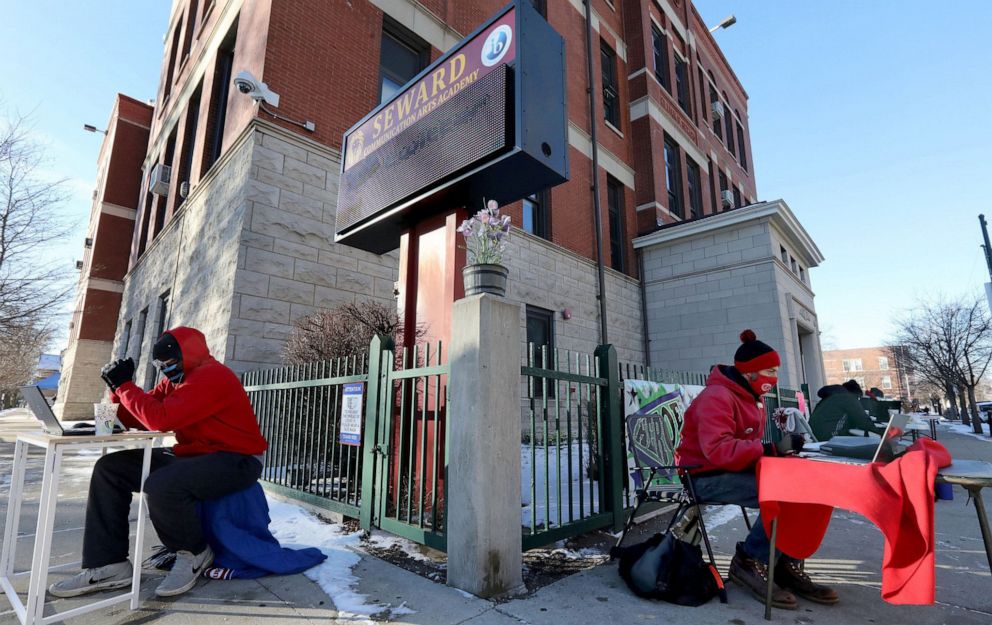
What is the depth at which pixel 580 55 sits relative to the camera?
15.2 meters

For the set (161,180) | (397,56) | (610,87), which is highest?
(610,87)

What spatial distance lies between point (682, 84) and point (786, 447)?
21.1 meters

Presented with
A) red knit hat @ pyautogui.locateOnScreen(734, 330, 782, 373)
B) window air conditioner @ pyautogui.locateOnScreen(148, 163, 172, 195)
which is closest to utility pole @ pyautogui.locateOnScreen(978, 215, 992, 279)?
red knit hat @ pyautogui.locateOnScreen(734, 330, 782, 373)

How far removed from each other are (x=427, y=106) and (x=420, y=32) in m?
7.24

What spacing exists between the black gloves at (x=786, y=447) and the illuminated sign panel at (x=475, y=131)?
2.80 metres

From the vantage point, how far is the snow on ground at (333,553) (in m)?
2.66

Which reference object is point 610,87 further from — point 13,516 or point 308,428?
point 13,516

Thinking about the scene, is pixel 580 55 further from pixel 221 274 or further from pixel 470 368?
pixel 470 368

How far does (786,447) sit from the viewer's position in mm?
2748

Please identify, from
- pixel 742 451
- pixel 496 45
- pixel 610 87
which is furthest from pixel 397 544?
pixel 610 87

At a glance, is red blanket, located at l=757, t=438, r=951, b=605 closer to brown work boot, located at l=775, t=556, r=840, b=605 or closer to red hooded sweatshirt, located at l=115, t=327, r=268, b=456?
brown work boot, located at l=775, t=556, r=840, b=605

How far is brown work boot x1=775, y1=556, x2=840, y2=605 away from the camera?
9.16 feet

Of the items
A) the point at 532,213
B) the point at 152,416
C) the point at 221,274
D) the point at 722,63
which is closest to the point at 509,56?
the point at 152,416

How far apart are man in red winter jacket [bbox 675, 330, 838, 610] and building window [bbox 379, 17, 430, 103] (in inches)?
374
